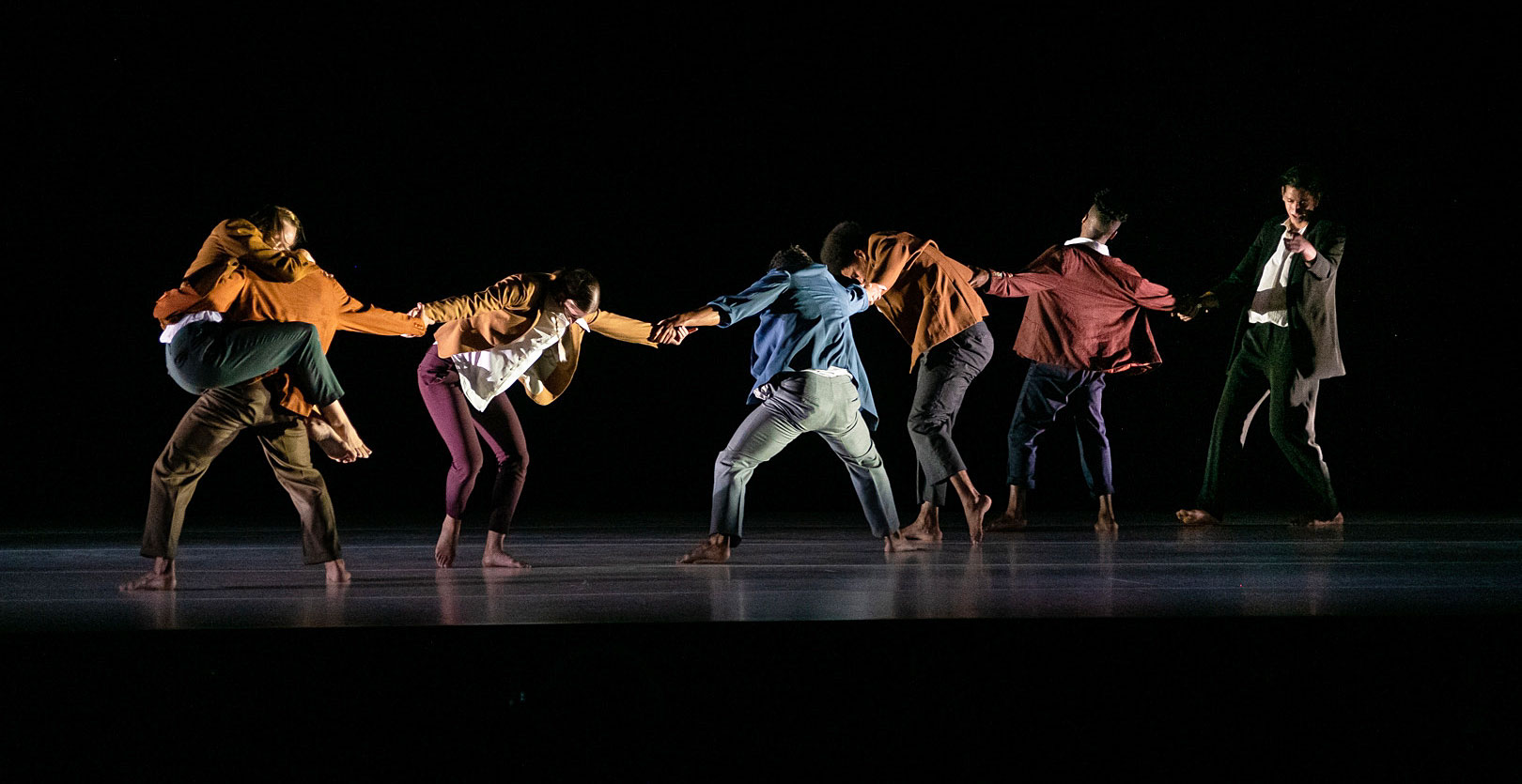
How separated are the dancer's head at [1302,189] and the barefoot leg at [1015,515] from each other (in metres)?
1.65

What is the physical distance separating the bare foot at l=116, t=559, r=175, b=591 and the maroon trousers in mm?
944

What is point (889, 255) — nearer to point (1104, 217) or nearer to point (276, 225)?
point (1104, 217)

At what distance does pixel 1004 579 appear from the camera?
12.3ft

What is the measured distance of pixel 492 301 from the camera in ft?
14.3

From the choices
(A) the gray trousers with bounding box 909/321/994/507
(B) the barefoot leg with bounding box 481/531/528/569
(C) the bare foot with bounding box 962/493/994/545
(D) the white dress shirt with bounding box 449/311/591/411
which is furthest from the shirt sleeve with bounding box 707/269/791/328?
(C) the bare foot with bounding box 962/493/994/545

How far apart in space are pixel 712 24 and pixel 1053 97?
1845mm

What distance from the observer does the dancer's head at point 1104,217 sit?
5809mm

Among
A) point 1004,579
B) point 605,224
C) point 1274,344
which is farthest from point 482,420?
point 1274,344

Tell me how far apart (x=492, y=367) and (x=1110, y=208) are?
2876 mm

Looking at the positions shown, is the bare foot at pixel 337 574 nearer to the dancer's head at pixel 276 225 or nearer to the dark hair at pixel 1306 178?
the dancer's head at pixel 276 225

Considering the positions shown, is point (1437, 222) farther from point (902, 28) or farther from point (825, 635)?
point (825, 635)

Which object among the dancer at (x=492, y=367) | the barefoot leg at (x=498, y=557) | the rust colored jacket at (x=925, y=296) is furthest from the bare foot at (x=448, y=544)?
the rust colored jacket at (x=925, y=296)

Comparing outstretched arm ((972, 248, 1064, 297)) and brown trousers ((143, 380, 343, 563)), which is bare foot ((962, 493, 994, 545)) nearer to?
outstretched arm ((972, 248, 1064, 297))

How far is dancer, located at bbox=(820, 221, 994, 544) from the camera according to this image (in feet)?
17.2
